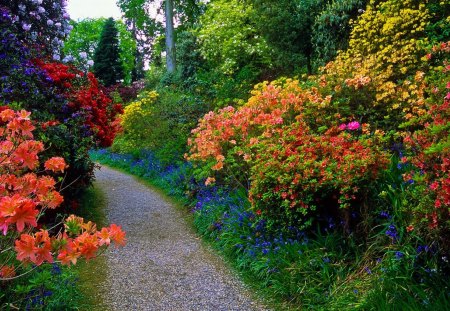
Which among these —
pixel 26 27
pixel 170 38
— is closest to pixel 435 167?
pixel 26 27

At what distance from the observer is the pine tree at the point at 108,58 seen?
2833cm

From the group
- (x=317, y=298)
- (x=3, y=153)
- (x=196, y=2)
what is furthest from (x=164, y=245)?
(x=196, y=2)

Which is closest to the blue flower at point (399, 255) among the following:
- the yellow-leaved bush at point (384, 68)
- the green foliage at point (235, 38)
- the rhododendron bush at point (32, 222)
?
the yellow-leaved bush at point (384, 68)

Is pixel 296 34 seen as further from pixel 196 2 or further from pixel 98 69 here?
pixel 98 69

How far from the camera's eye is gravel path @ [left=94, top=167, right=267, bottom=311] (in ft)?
13.1

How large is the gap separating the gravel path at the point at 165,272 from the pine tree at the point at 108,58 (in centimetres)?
2278

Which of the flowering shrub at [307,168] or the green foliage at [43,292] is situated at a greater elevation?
the flowering shrub at [307,168]

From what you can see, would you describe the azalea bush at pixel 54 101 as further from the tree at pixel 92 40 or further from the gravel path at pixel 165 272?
the tree at pixel 92 40

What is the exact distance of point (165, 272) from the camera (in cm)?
467

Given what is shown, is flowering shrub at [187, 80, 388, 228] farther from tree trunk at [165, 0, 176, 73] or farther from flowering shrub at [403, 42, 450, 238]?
tree trunk at [165, 0, 176, 73]

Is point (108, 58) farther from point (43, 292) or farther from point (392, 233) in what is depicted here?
point (392, 233)

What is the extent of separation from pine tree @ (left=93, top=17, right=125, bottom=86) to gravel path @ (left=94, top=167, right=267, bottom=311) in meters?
22.8

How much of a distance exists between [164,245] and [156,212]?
1592 mm

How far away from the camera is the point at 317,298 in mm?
3590
